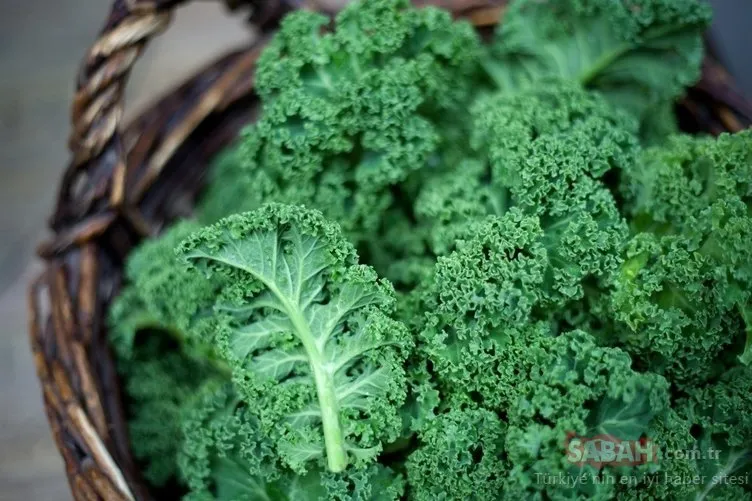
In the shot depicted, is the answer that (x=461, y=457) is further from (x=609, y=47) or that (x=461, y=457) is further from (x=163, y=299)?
(x=609, y=47)

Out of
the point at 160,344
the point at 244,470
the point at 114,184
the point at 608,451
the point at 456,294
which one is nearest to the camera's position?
the point at 608,451

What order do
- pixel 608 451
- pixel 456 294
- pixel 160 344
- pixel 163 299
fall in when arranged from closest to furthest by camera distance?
pixel 608 451
pixel 456 294
pixel 163 299
pixel 160 344

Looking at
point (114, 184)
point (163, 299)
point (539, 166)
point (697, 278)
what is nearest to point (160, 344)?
point (163, 299)

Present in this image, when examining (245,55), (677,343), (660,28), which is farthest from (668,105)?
(245,55)

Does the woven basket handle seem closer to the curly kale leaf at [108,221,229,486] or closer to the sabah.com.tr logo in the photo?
the curly kale leaf at [108,221,229,486]

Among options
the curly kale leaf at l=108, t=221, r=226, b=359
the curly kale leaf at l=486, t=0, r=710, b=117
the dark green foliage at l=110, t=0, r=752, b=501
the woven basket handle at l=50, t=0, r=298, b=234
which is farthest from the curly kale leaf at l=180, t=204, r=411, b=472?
the curly kale leaf at l=486, t=0, r=710, b=117

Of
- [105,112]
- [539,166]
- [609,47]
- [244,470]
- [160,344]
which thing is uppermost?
[105,112]

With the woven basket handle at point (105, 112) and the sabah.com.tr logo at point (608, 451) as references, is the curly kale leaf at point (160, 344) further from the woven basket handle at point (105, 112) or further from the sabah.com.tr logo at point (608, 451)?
the sabah.com.tr logo at point (608, 451)
